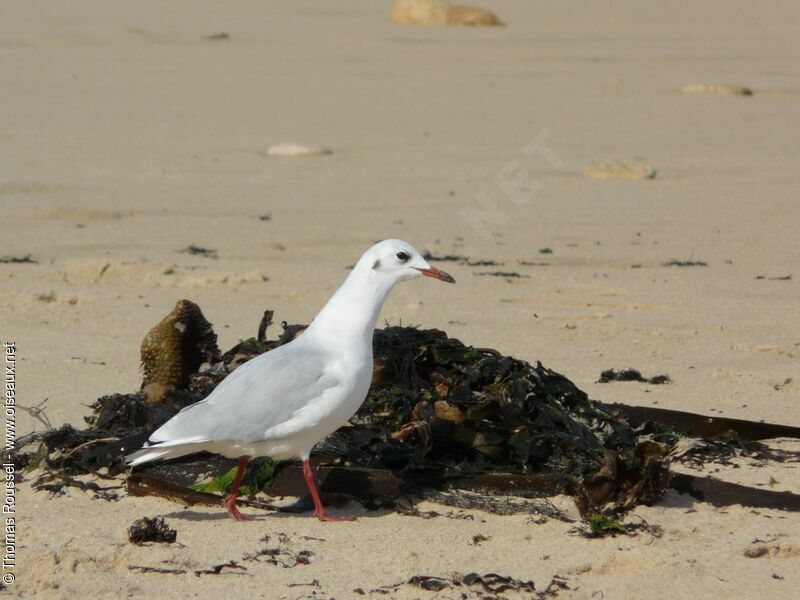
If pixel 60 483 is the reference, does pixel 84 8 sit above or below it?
above

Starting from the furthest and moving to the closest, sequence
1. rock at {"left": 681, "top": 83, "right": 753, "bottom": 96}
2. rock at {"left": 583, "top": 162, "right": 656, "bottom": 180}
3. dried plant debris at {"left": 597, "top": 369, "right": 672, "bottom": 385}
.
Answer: rock at {"left": 681, "top": 83, "right": 753, "bottom": 96} < rock at {"left": 583, "top": 162, "right": 656, "bottom": 180} < dried plant debris at {"left": 597, "top": 369, "right": 672, "bottom": 385}

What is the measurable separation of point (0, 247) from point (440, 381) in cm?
496

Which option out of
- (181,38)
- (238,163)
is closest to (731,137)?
(238,163)

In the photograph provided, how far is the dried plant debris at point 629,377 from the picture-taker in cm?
600

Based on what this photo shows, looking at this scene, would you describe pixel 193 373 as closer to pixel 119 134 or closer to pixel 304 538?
pixel 304 538

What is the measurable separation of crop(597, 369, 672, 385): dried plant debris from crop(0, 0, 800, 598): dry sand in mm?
73

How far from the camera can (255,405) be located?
14.0 ft

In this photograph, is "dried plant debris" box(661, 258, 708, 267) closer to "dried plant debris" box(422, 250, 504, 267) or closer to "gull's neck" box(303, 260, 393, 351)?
"dried plant debris" box(422, 250, 504, 267)

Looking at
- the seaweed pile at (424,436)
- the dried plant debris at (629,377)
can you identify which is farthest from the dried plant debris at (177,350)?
the dried plant debris at (629,377)

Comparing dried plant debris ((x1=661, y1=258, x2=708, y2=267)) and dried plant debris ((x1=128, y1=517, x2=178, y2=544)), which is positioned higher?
dried plant debris ((x1=661, y1=258, x2=708, y2=267))

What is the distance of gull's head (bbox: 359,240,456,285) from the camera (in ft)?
14.7

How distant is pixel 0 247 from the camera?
356 inches

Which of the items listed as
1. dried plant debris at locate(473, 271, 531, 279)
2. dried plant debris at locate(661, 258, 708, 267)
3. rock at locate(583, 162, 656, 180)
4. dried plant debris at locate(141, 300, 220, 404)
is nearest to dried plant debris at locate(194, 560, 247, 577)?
dried plant debris at locate(141, 300, 220, 404)

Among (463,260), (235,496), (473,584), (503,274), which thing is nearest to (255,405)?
(235,496)
